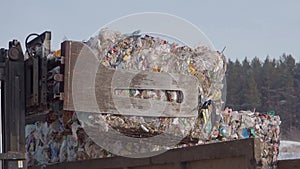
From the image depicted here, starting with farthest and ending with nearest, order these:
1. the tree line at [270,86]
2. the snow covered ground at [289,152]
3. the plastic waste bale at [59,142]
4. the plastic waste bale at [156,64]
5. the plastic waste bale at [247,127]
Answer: the tree line at [270,86]
the snow covered ground at [289,152]
the plastic waste bale at [247,127]
the plastic waste bale at [59,142]
the plastic waste bale at [156,64]

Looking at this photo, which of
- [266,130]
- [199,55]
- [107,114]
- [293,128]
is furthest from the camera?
[293,128]

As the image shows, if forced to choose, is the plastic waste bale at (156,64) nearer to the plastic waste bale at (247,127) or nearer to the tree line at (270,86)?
the plastic waste bale at (247,127)

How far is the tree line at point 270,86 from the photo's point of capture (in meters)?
36.1

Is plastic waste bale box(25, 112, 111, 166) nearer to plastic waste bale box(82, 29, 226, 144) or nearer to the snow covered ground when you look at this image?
plastic waste bale box(82, 29, 226, 144)

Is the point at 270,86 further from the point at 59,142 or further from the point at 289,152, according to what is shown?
the point at 59,142

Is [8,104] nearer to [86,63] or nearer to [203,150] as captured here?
[86,63]

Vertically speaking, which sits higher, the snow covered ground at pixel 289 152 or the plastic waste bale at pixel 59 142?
the plastic waste bale at pixel 59 142

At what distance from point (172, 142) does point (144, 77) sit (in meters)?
0.65

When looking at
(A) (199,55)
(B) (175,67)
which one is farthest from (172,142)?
(A) (199,55)

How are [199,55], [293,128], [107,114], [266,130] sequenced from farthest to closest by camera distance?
[293,128], [266,130], [199,55], [107,114]

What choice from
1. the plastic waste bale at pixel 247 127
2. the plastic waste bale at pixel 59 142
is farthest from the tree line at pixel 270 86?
the plastic waste bale at pixel 59 142

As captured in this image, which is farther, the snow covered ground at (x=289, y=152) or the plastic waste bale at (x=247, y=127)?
the snow covered ground at (x=289, y=152)

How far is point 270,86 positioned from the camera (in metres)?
38.3

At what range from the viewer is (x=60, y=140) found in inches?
196
